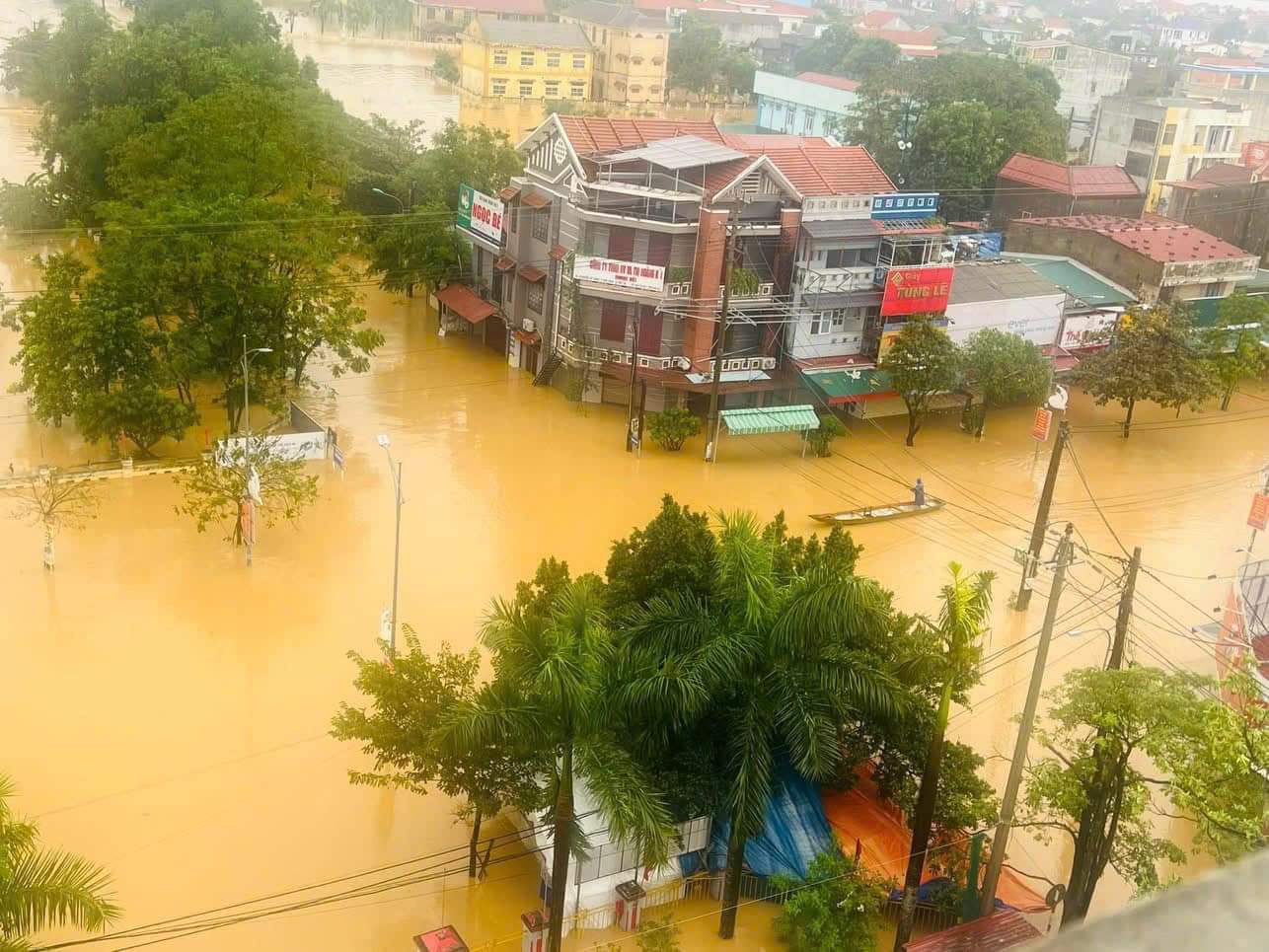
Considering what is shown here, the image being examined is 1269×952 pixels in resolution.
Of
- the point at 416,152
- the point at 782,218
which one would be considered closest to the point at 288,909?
the point at 782,218

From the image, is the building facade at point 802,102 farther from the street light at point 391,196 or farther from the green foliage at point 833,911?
the green foliage at point 833,911

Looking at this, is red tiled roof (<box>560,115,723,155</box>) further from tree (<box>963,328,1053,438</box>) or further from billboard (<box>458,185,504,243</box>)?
tree (<box>963,328,1053,438</box>)

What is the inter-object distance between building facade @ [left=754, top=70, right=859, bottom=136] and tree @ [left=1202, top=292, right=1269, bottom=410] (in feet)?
76.1

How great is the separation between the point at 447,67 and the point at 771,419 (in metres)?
36.7

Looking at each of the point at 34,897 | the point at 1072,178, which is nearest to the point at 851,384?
the point at 1072,178

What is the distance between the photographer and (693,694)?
36.2 feet

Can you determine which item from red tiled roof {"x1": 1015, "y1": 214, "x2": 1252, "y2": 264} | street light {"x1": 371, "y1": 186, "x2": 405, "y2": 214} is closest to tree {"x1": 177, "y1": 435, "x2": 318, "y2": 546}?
street light {"x1": 371, "y1": 186, "x2": 405, "y2": 214}

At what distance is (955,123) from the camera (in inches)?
1613

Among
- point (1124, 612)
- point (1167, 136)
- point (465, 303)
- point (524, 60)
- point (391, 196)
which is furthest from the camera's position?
point (524, 60)

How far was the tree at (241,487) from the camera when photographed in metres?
19.1

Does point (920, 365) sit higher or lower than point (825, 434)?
higher

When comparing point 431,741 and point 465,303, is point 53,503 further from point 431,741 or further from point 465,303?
point 465,303

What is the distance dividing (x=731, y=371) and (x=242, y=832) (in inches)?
598

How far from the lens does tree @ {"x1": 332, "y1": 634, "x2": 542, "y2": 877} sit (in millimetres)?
11828
